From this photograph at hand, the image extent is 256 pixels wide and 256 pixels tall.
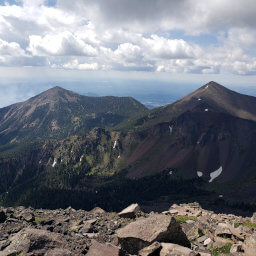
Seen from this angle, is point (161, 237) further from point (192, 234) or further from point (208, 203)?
point (208, 203)

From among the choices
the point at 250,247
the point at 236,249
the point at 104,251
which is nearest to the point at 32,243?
the point at 104,251

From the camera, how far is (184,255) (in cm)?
1934

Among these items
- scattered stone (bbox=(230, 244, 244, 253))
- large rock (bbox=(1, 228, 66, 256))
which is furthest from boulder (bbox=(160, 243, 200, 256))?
large rock (bbox=(1, 228, 66, 256))

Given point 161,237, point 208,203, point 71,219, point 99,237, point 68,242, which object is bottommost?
point 208,203

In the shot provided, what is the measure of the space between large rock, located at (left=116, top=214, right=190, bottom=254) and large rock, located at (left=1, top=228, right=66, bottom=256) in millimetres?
6694

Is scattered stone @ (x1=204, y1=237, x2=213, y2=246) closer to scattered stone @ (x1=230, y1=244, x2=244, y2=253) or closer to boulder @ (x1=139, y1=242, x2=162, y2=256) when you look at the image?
scattered stone @ (x1=230, y1=244, x2=244, y2=253)

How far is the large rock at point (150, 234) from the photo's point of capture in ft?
75.9

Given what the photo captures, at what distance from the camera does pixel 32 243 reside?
22.1 m

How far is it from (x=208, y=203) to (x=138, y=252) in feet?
639

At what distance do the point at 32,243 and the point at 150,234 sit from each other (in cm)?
1185

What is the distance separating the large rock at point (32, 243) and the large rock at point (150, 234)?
6.69 m

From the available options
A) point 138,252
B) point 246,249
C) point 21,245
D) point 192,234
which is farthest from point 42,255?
point 192,234

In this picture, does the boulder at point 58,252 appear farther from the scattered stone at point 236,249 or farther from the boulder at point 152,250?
the scattered stone at point 236,249

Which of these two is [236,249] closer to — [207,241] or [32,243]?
[207,241]
